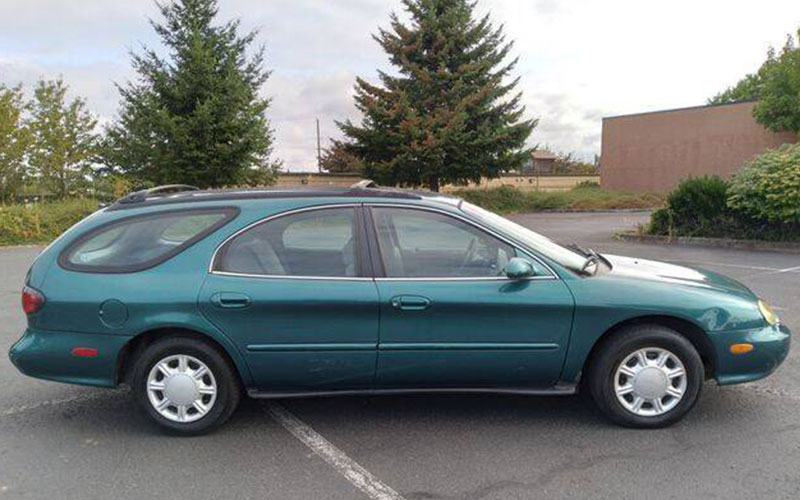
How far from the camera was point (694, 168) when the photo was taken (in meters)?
36.3

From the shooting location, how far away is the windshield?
12.6ft

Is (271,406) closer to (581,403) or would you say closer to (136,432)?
(136,432)

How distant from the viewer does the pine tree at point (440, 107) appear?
2631cm

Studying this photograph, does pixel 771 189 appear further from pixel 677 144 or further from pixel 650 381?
pixel 677 144

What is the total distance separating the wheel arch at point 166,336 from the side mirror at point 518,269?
1.73m

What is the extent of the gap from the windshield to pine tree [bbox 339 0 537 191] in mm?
22019

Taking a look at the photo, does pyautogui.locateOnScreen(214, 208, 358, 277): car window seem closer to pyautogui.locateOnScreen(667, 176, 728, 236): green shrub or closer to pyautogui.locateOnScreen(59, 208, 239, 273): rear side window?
pyautogui.locateOnScreen(59, 208, 239, 273): rear side window

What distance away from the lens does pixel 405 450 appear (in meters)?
3.52

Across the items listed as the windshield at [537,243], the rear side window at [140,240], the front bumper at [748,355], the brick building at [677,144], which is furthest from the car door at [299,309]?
the brick building at [677,144]

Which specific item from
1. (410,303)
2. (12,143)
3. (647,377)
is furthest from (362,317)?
(12,143)

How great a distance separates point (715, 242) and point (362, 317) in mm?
12170

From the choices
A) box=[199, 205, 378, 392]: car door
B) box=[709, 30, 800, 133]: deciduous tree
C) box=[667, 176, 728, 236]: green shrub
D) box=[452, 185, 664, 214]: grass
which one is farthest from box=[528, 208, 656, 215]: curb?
box=[199, 205, 378, 392]: car door

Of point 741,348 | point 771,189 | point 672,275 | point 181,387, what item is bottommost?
point 181,387

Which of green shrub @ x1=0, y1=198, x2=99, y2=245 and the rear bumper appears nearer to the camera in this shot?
the rear bumper
